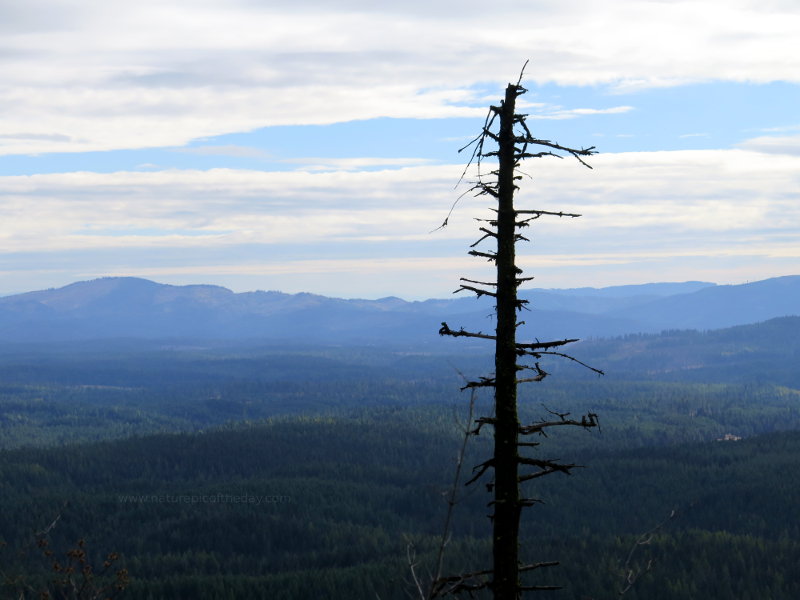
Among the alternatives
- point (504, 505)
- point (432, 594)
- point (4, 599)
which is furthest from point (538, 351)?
point (4, 599)

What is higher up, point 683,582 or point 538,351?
point 538,351

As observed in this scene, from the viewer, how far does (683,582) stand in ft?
509

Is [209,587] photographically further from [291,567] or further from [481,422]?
[481,422]

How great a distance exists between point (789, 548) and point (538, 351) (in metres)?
178

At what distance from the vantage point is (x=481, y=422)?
17.9m

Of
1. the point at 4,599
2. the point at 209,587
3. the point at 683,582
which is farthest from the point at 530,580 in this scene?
the point at 4,599

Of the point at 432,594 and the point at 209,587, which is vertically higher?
the point at 432,594

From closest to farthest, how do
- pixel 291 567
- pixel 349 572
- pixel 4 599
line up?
pixel 4 599 < pixel 349 572 < pixel 291 567

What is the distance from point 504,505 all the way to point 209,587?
15271 cm

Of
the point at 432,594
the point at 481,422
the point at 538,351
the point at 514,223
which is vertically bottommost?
the point at 432,594

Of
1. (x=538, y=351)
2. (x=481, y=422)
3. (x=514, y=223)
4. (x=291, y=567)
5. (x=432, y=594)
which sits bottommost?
(x=291, y=567)

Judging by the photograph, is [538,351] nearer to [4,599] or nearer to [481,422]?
[481,422]

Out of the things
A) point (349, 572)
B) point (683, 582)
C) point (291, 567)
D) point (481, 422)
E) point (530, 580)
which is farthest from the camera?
point (291, 567)

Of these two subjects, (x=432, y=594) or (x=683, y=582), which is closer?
(x=432, y=594)
